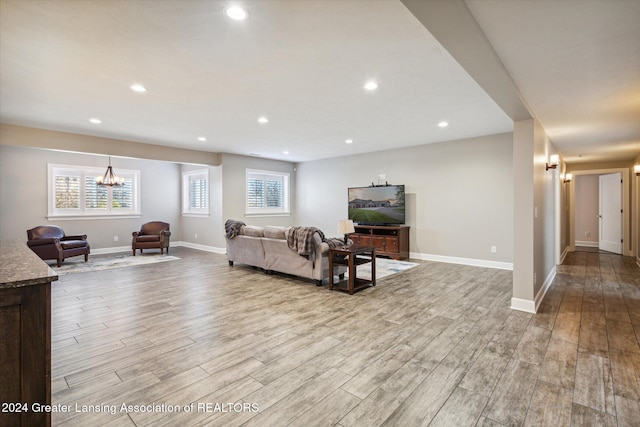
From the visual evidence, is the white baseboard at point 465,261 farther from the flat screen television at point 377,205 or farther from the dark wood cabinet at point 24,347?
the dark wood cabinet at point 24,347

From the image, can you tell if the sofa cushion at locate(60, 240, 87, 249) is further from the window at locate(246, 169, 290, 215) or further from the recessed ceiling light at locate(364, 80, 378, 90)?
the recessed ceiling light at locate(364, 80, 378, 90)

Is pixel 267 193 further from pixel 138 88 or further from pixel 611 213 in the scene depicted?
pixel 611 213

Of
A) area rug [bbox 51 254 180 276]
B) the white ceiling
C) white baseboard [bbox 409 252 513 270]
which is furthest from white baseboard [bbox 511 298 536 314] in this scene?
area rug [bbox 51 254 180 276]

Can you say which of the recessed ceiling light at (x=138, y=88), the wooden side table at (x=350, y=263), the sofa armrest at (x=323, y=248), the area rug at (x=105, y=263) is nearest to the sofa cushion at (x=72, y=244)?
the area rug at (x=105, y=263)

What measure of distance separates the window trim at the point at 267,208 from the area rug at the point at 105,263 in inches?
89.7

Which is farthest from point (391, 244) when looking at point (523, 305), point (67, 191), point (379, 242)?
point (67, 191)

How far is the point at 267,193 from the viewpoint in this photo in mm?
8891

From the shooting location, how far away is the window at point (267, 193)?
27.6 feet

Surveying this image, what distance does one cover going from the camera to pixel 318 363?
2395 millimetres

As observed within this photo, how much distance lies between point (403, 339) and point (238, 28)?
116 inches

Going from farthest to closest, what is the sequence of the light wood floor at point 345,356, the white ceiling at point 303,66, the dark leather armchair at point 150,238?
1. the dark leather armchair at point 150,238
2. the white ceiling at point 303,66
3. the light wood floor at point 345,356

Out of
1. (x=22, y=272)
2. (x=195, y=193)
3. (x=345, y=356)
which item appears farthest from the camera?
(x=195, y=193)

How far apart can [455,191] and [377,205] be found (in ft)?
5.58

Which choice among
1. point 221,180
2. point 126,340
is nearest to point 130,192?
point 221,180
